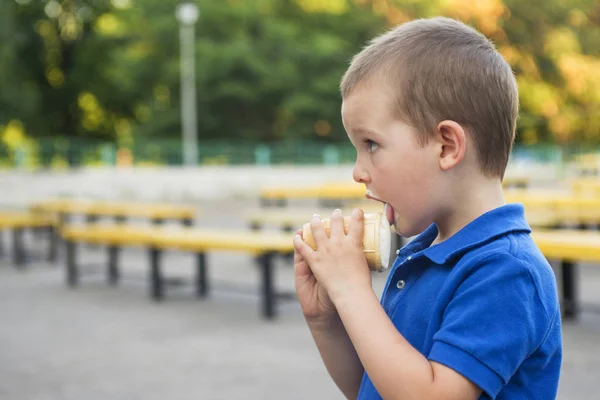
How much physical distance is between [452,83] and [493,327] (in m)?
0.36

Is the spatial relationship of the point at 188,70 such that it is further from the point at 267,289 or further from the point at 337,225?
the point at 337,225

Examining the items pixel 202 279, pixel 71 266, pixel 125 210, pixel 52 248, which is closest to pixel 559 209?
pixel 202 279

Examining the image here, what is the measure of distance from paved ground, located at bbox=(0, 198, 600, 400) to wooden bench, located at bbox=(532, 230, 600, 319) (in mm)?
144

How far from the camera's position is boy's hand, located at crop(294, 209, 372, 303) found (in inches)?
50.9

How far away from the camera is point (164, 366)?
482 centimetres

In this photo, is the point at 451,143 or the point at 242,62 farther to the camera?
the point at 242,62

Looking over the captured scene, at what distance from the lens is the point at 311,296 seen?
1.44 m

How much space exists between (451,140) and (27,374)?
4029mm

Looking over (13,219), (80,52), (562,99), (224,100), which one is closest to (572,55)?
(562,99)

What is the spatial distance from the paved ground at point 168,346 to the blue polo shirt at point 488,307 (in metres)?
2.89

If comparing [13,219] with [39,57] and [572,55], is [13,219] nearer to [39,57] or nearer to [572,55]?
[39,57]

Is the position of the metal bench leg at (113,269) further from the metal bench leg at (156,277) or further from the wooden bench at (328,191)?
the wooden bench at (328,191)

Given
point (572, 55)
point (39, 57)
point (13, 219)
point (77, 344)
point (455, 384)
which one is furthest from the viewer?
point (572, 55)

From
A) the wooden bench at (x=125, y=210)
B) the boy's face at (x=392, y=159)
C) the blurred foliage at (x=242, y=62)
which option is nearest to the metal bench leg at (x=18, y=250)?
the wooden bench at (x=125, y=210)
